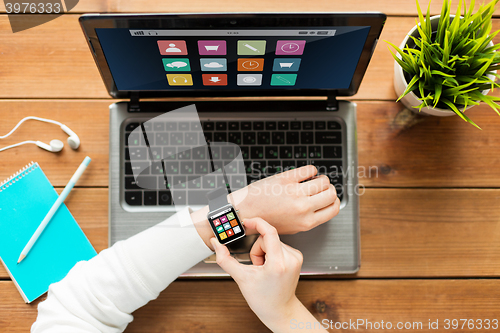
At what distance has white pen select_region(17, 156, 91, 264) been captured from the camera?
67 centimetres

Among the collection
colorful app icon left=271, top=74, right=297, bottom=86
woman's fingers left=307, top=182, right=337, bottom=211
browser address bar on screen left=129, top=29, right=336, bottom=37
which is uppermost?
browser address bar on screen left=129, top=29, right=336, bottom=37

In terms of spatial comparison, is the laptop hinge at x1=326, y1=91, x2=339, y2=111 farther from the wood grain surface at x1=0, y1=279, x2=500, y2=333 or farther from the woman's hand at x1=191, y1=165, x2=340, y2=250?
the wood grain surface at x1=0, y1=279, x2=500, y2=333

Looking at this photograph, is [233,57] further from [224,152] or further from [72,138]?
[72,138]

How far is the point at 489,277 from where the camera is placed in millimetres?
711

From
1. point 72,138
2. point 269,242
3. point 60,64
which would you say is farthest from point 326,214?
point 60,64

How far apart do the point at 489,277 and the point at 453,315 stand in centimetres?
12

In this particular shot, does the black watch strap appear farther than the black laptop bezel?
Yes

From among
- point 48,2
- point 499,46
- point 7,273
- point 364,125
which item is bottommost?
point 7,273

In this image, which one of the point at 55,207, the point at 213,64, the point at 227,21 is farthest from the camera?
the point at 55,207

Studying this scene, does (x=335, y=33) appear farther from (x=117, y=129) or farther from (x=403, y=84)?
(x=117, y=129)

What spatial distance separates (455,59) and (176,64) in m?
0.48

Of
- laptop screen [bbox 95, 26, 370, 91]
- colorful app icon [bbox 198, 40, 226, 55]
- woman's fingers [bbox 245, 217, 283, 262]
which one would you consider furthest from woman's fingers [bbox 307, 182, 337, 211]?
colorful app icon [bbox 198, 40, 226, 55]

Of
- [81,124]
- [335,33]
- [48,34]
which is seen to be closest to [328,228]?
[335,33]

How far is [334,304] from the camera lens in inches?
27.7
